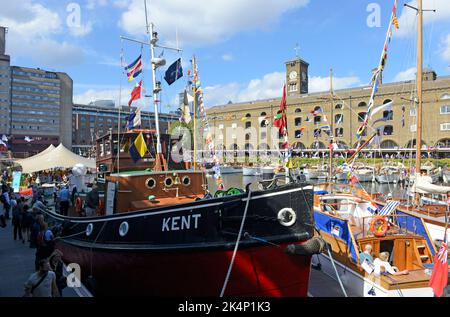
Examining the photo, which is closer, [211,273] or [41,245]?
[211,273]

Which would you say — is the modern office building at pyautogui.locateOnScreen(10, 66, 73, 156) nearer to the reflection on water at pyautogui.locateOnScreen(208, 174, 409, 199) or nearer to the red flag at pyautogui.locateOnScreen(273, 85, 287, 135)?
the reflection on water at pyautogui.locateOnScreen(208, 174, 409, 199)

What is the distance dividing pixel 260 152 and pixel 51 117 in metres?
66.3

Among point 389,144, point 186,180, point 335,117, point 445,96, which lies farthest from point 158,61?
point 335,117

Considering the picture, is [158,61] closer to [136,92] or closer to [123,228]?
[136,92]

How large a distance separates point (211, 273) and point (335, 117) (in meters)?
62.9

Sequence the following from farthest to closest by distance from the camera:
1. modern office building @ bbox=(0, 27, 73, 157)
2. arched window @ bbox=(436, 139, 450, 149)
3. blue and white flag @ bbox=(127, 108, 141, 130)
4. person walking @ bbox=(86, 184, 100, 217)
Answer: modern office building @ bbox=(0, 27, 73, 157) < arched window @ bbox=(436, 139, 450, 149) < blue and white flag @ bbox=(127, 108, 141, 130) < person walking @ bbox=(86, 184, 100, 217)

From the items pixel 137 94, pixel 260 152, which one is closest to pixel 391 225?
pixel 137 94

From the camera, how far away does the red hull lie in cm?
701

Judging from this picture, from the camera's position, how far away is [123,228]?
7855 millimetres

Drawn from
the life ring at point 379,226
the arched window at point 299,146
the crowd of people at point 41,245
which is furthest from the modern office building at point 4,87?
the life ring at point 379,226

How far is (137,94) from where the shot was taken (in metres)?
11.2

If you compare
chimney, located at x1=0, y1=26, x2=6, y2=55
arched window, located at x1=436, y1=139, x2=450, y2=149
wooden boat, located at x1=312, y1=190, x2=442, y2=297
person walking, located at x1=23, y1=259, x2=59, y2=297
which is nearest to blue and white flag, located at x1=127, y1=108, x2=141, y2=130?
person walking, located at x1=23, y1=259, x2=59, y2=297
